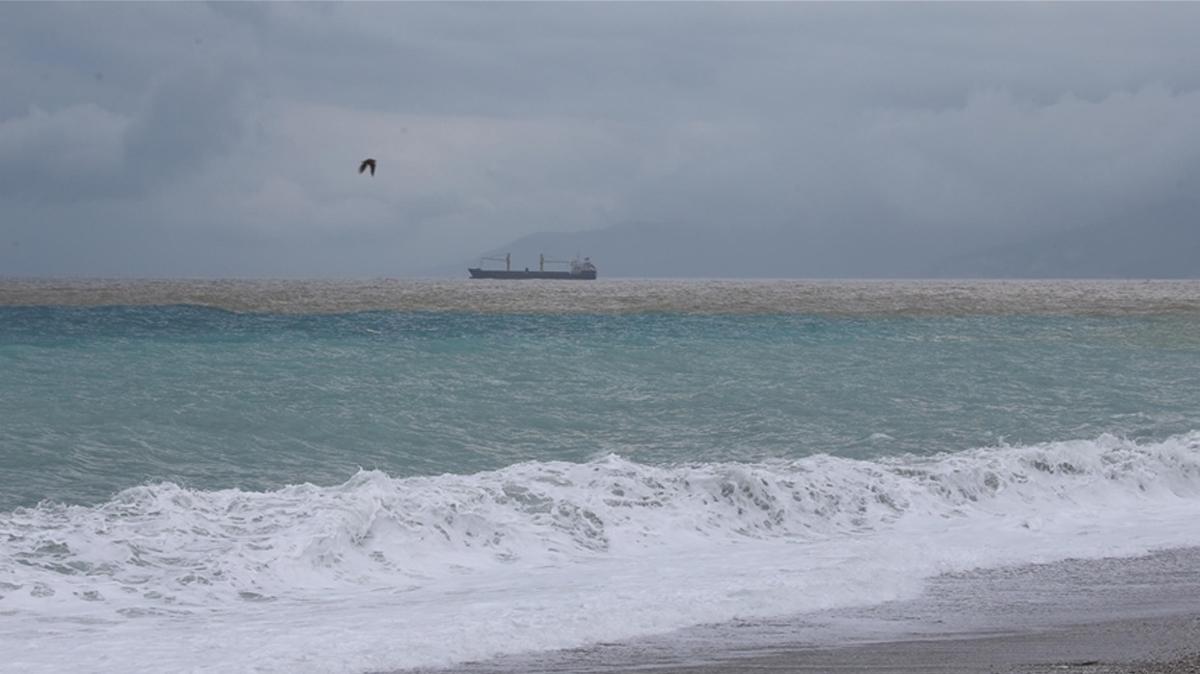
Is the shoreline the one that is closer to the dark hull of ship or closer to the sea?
the sea

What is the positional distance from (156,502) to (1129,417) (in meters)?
14.5

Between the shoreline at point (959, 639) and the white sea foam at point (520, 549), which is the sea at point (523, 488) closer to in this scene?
the white sea foam at point (520, 549)

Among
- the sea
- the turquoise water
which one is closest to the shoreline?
the sea

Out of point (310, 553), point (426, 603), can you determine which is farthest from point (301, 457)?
point (426, 603)

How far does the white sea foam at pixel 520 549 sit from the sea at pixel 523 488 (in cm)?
4

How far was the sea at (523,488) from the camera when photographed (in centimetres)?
876

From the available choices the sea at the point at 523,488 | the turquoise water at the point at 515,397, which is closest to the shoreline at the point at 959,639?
the sea at the point at 523,488

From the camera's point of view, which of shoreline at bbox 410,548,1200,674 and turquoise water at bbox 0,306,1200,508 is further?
turquoise water at bbox 0,306,1200,508

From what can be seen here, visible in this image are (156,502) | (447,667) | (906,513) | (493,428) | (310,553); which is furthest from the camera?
(493,428)

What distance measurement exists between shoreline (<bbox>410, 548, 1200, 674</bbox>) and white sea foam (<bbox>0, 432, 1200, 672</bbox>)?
338 mm

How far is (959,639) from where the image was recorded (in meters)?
7.98

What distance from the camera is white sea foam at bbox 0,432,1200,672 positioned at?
824cm

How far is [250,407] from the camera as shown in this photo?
17797 millimetres

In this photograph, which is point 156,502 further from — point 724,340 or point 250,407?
point 724,340
